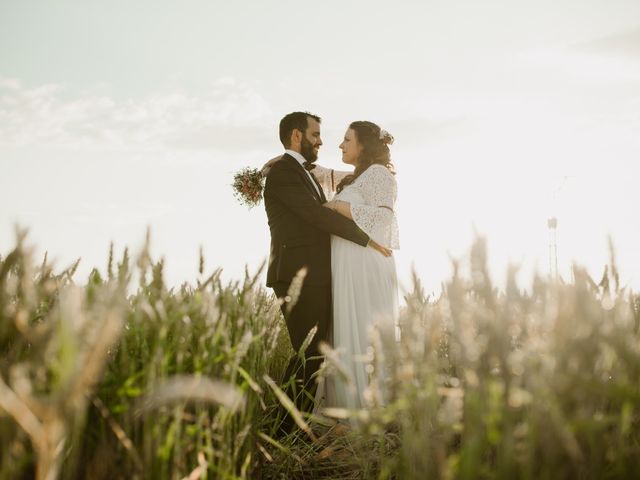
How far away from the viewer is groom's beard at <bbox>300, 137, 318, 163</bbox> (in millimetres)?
5465

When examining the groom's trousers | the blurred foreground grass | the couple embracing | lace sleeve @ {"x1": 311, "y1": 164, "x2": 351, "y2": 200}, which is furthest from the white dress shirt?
the blurred foreground grass

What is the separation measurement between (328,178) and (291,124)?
4.26 feet

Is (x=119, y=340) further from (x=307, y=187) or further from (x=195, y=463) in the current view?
(x=307, y=187)

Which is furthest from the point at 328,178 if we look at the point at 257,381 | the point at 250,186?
the point at 257,381

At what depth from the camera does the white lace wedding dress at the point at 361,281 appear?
4.70 meters

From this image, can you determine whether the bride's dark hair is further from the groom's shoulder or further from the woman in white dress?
the groom's shoulder

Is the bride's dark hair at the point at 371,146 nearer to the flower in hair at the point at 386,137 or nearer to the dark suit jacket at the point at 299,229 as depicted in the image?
the flower in hair at the point at 386,137

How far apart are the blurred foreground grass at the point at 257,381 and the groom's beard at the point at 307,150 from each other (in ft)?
10.9

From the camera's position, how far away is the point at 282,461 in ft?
10.4

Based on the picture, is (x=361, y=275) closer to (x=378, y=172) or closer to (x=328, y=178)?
(x=378, y=172)

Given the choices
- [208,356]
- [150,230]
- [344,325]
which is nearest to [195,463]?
[208,356]

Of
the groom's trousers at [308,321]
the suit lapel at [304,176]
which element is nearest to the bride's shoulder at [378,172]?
the suit lapel at [304,176]

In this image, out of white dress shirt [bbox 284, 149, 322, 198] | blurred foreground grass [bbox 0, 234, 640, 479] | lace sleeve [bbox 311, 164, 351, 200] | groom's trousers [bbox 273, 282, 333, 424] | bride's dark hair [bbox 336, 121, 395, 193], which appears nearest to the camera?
blurred foreground grass [bbox 0, 234, 640, 479]

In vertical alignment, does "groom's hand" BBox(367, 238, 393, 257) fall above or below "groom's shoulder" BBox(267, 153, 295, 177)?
below
